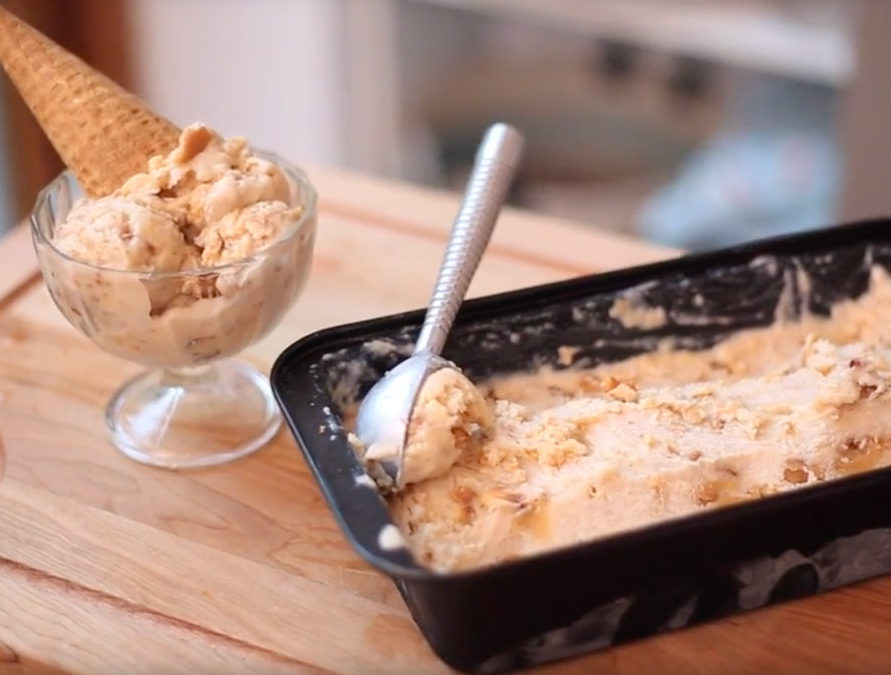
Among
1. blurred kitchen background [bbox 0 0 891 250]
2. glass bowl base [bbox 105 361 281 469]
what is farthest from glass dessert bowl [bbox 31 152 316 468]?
blurred kitchen background [bbox 0 0 891 250]

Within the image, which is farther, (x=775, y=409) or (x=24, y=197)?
(x=24, y=197)

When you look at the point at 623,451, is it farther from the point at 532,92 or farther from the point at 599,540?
the point at 532,92

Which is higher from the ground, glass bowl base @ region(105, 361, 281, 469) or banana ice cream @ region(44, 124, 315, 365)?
banana ice cream @ region(44, 124, 315, 365)

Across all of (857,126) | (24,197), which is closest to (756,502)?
(857,126)

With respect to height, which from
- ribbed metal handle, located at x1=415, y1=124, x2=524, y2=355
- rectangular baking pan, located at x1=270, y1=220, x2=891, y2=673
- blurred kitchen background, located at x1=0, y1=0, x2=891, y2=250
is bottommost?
blurred kitchen background, located at x1=0, y1=0, x2=891, y2=250

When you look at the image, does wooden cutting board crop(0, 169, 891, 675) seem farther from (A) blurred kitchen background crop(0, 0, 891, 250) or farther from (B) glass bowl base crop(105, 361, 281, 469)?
(A) blurred kitchen background crop(0, 0, 891, 250)

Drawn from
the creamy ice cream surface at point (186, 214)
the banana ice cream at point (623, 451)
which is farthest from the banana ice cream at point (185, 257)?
the banana ice cream at point (623, 451)

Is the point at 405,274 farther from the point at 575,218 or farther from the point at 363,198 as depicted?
the point at 575,218

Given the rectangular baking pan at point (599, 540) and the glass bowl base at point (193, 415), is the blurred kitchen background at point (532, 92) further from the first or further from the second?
the glass bowl base at point (193, 415)
